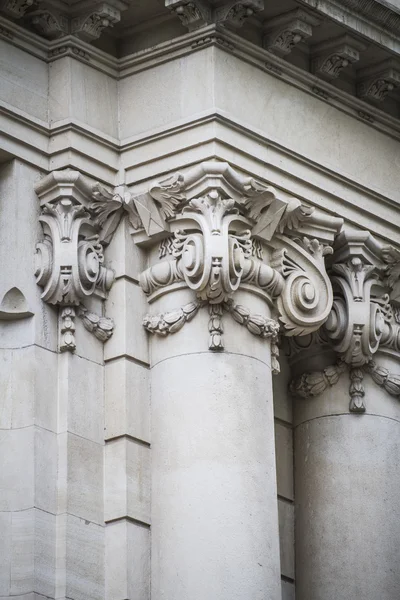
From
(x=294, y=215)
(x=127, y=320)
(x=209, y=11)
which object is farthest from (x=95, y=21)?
(x=127, y=320)

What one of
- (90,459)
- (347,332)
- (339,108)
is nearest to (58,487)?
(90,459)

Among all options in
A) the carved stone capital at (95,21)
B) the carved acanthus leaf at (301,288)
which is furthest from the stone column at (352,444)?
the carved stone capital at (95,21)

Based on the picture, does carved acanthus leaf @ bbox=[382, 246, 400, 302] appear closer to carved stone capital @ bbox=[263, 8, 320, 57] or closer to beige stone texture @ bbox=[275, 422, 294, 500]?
beige stone texture @ bbox=[275, 422, 294, 500]

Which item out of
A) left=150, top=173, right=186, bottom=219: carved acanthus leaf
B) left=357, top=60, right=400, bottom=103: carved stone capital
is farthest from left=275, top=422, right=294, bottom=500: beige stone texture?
left=357, top=60, right=400, bottom=103: carved stone capital

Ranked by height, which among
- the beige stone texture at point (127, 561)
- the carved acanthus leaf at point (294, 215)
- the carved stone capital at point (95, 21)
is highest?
the carved stone capital at point (95, 21)

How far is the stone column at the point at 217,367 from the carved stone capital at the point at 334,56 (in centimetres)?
172

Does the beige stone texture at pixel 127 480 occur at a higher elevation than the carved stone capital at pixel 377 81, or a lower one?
lower

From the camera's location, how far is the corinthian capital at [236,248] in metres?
23.2

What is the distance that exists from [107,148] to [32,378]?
8.46 feet

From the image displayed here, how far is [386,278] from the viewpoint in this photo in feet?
82.4

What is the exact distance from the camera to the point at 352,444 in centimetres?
2453

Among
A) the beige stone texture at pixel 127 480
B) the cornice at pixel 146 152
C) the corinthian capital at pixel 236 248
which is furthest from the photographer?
the cornice at pixel 146 152

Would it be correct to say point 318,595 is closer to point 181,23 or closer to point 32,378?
point 32,378

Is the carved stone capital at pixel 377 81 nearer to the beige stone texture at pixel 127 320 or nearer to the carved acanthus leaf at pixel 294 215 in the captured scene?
the carved acanthus leaf at pixel 294 215
